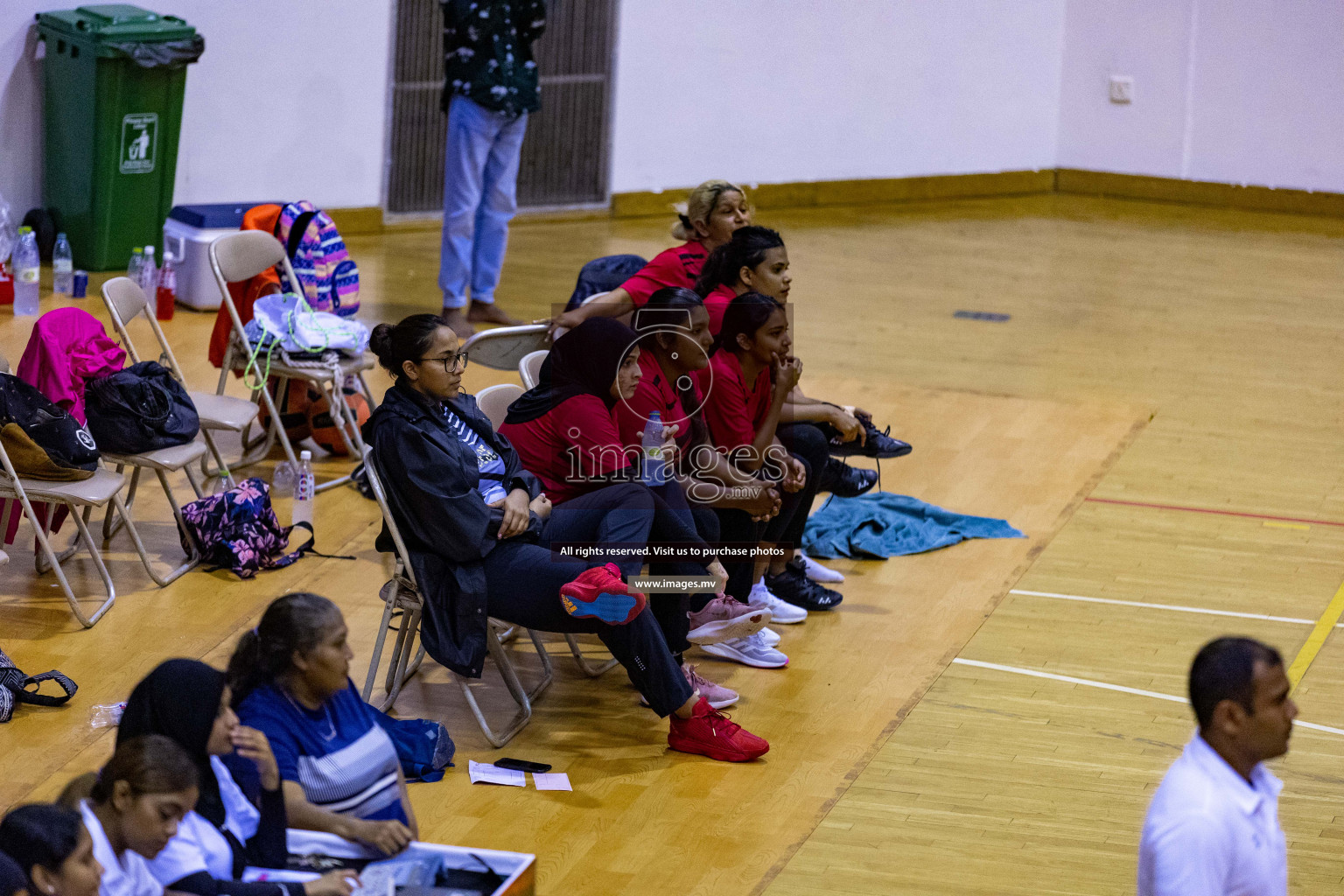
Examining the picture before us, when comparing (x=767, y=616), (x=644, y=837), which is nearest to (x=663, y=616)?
(x=767, y=616)

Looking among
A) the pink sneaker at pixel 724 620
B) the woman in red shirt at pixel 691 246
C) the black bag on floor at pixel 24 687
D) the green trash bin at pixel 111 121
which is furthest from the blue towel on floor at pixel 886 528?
the green trash bin at pixel 111 121

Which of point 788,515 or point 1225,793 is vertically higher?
point 1225,793

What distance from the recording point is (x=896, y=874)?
12.9 ft

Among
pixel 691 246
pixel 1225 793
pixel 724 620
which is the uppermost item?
pixel 691 246

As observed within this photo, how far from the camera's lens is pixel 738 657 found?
16.9 ft

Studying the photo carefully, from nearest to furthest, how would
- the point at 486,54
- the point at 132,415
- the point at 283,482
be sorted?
the point at 132,415 → the point at 283,482 → the point at 486,54

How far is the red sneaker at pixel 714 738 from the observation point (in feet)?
14.6

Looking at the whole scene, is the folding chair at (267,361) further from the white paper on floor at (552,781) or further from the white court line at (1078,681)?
the white court line at (1078,681)

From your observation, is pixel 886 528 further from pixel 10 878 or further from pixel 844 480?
pixel 10 878

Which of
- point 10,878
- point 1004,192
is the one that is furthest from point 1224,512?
point 1004,192

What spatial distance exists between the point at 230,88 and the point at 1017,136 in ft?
22.1

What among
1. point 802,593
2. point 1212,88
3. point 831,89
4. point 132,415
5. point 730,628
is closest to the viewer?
point 730,628

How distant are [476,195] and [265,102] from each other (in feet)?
6.18

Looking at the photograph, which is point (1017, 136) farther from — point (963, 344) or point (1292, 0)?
point (963, 344)
